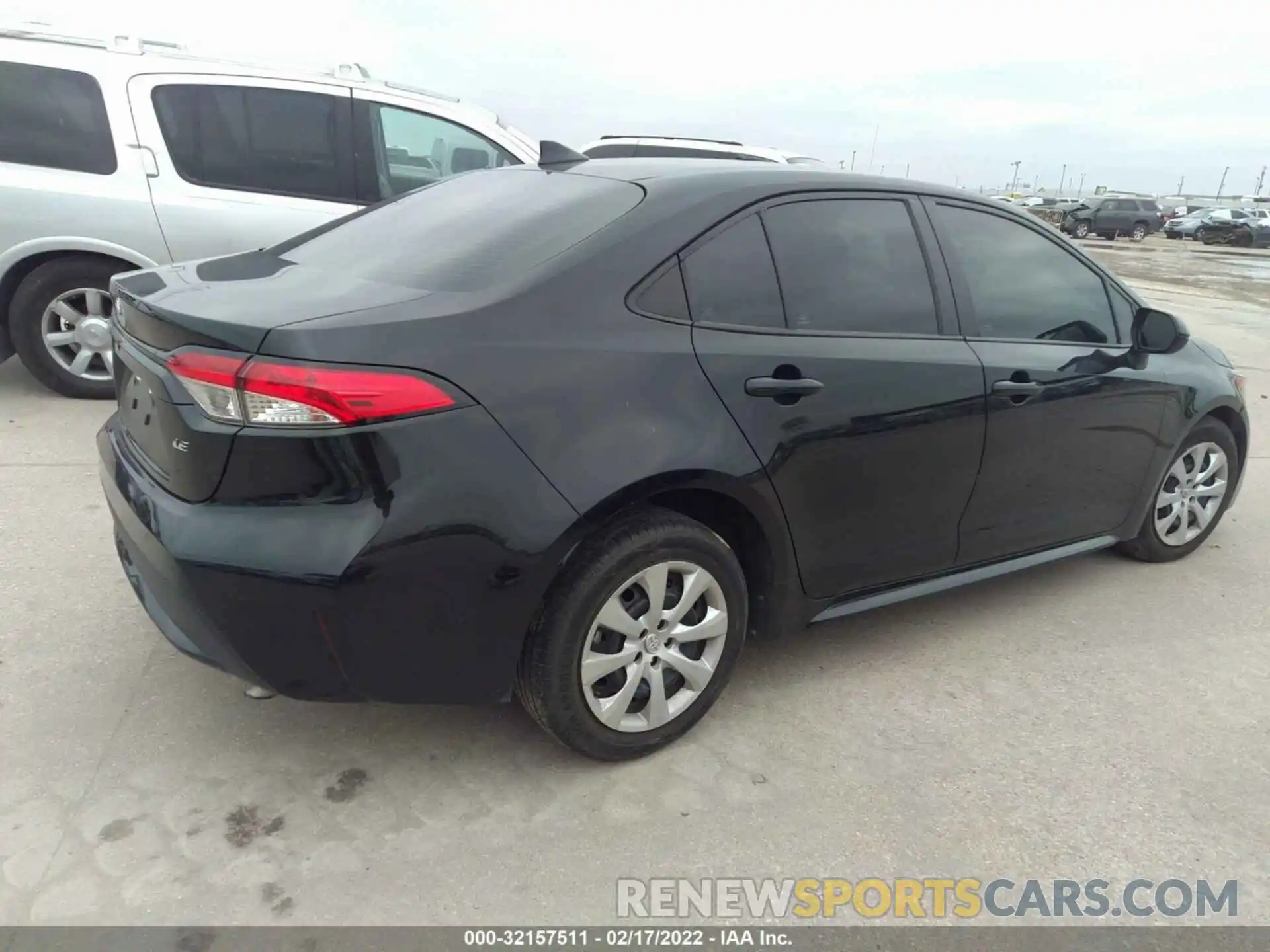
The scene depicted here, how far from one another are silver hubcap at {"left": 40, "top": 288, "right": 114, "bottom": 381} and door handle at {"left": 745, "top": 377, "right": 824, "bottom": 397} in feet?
13.7

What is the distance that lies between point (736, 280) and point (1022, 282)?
1.31 meters

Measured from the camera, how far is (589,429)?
225 centimetres

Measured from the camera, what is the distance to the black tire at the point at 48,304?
506 centimetres

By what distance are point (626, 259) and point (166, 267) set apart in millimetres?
A: 1429

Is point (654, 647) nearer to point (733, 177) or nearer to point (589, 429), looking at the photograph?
point (589, 429)

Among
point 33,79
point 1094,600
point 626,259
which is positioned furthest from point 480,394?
point 33,79

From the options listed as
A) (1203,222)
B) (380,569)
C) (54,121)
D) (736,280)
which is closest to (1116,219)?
(1203,222)

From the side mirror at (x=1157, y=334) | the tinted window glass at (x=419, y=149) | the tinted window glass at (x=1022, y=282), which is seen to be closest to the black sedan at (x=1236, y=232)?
the tinted window glass at (x=419, y=149)

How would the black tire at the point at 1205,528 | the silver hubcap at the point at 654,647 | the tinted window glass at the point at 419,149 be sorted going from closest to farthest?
the silver hubcap at the point at 654,647 < the black tire at the point at 1205,528 < the tinted window glass at the point at 419,149

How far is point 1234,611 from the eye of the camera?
3752 mm

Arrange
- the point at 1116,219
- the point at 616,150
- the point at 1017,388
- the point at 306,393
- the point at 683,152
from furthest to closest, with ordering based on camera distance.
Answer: the point at 1116,219 < the point at 616,150 < the point at 683,152 < the point at 1017,388 < the point at 306,393

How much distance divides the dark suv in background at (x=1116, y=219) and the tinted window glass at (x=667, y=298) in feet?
125

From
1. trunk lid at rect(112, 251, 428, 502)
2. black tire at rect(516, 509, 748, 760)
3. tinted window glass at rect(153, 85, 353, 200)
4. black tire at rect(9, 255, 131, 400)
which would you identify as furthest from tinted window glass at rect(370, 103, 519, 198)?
black tire at rect(516, 509, 748, 760)

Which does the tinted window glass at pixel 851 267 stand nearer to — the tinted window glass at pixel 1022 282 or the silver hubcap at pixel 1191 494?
the tinted window glass at pixel 1022 282
